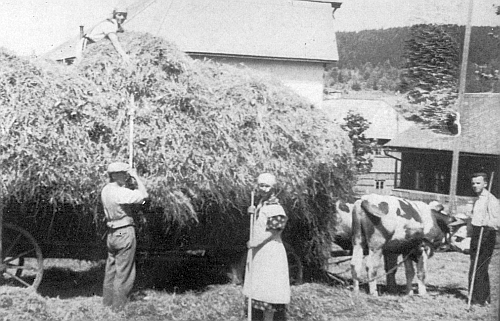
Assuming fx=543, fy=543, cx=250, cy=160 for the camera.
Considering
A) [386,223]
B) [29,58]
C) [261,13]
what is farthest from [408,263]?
[261,13]

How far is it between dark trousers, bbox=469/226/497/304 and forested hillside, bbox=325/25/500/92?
5.67ft

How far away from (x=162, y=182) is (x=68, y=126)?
3.52ft

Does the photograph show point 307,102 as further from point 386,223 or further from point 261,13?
point 261,13

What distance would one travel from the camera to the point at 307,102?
691 cm

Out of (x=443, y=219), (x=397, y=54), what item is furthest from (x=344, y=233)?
(x=397, y=54)

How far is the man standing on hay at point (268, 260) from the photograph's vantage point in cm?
496

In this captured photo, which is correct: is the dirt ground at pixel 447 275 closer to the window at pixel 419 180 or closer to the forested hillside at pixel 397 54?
the forested hillside at pixel 397 54

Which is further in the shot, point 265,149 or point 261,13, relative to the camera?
point 261,13

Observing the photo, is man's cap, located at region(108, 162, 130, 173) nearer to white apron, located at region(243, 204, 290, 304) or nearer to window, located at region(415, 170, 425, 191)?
white apron, located at region(243, 204, 290, 304)

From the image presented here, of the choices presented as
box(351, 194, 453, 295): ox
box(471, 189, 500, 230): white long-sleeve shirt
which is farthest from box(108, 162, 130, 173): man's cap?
box(471, 189, 500, 230): white long-sleeve shirt

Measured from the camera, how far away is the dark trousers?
255 inches

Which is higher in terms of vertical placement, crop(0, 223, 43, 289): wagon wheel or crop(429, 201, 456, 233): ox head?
crop(429, 201, 456, 233): ox head

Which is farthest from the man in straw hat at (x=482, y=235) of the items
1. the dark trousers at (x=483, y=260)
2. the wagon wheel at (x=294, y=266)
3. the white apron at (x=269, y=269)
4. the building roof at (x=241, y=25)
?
the building roof at (x=241, y=25)

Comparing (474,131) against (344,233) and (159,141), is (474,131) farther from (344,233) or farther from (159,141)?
(159,141)
